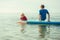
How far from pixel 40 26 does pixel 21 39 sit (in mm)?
5766

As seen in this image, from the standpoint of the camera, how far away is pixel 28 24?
816 inches

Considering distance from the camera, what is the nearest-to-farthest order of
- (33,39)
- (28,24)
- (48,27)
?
(33,39) < (48,27) < (28,24)

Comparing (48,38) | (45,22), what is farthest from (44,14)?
(48,38)

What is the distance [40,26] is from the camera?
63.1ft

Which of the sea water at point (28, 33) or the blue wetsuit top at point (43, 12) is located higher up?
the blue wetsuit top at point (43, 12)

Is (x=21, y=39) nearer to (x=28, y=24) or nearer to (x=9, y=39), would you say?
(x=9, y=39)

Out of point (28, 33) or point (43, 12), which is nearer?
point (28, 33)

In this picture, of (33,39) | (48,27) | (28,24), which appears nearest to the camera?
(33,39)

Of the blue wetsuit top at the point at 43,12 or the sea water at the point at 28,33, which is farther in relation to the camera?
the blue wetsuit top at the point at 43,12

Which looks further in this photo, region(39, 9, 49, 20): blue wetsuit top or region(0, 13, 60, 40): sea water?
region(39, 9, 49, 20): blue wetsuit top

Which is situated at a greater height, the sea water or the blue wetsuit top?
the blue wetsuit top

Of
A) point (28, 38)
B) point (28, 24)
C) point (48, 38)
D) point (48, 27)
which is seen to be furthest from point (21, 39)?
point (28, 24)

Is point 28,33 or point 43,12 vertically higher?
point 43,12

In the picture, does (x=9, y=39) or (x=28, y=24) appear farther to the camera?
(x=28, y=24)
